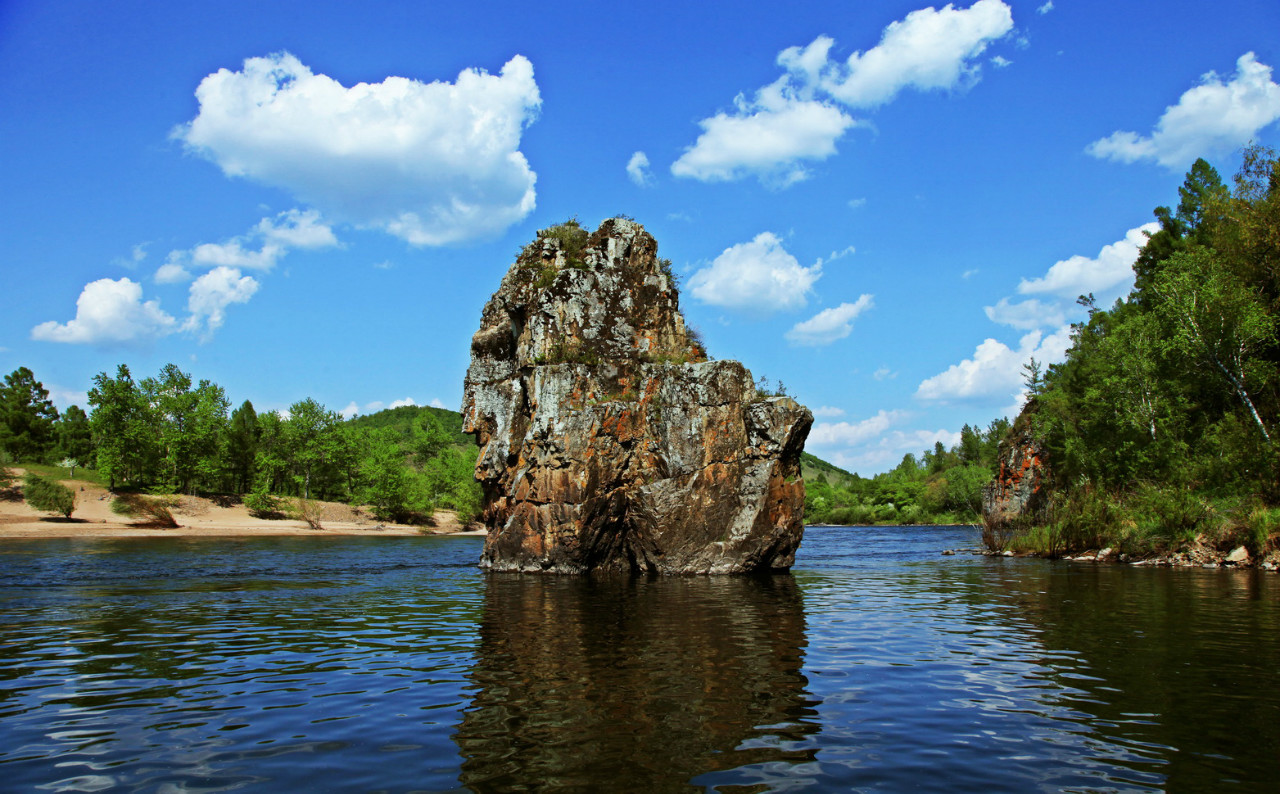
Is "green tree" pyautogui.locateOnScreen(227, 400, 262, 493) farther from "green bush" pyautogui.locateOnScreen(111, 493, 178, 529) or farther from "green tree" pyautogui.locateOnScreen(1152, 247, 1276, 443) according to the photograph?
"green tree" pyautogui.locateOnScreen(1152, 247, 1276, 443)

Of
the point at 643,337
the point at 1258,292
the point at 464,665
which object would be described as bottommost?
the point at 464,665

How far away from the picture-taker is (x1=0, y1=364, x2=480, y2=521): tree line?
71.6m

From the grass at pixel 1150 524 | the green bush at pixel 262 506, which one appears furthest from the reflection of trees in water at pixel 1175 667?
the green bush at pixel 262 506

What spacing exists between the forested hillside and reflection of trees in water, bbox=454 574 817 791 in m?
25.3

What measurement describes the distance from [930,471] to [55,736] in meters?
197

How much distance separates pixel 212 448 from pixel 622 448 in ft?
224

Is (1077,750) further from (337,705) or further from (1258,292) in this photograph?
(1258,292)

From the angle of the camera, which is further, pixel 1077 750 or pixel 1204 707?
pixel 1204 707

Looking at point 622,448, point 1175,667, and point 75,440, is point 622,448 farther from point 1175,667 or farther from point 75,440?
point 75,440

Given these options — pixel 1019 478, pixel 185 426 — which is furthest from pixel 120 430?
pixel 1019 478

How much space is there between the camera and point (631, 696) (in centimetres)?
1005

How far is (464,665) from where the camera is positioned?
40.3 ft

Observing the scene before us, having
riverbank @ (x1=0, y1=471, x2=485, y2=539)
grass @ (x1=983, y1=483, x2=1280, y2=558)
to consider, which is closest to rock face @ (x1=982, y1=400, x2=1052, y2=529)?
grass @ (x1=983, y1=483, x2=1280, y2=558)

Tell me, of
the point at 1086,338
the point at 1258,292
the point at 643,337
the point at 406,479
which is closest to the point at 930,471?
the point at 1086,338
